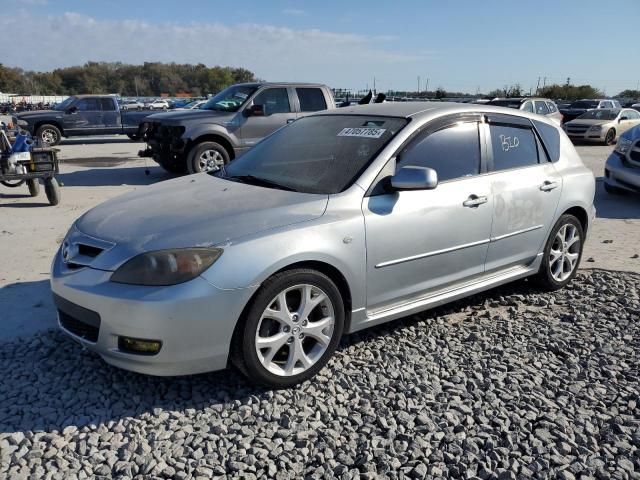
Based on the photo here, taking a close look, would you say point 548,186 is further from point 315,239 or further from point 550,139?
point 315,239

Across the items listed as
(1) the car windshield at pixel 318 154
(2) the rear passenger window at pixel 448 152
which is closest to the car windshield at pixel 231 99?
(1) the car windshield at pixel 318 154

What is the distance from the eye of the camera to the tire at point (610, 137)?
2017cm

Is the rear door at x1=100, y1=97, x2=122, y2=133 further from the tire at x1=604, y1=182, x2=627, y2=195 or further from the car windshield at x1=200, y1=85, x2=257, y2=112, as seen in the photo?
the tire at x1=604, y1=182, x2=627, y2=195

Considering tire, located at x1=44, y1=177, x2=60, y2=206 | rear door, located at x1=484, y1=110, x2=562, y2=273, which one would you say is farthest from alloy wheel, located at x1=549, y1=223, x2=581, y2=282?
tire, located at x1=44, y1=177, x2=60, y2=206

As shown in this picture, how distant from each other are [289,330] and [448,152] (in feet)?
5.93

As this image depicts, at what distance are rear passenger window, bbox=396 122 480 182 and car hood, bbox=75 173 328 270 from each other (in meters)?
0.80

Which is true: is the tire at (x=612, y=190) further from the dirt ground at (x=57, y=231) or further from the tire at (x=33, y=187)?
the tire at (x=33, y=187)

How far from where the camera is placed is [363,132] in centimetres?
397

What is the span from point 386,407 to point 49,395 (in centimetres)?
195

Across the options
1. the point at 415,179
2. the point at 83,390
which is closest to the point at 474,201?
the point at 415,179

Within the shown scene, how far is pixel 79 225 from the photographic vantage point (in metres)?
3.49

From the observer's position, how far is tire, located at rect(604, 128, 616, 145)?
20.2m

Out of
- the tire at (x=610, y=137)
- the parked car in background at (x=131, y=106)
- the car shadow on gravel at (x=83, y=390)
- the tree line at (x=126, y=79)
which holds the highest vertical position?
the tree line at (x=126, y=79)

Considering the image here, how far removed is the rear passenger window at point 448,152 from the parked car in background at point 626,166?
633 centimetres
